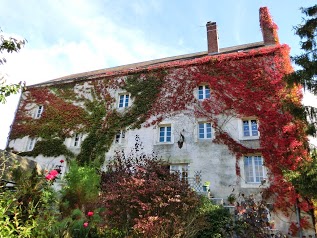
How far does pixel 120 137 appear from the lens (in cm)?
1877

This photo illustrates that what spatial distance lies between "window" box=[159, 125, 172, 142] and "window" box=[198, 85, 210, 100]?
286cm

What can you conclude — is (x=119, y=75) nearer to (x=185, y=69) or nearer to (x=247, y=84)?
(x=185, y=69)

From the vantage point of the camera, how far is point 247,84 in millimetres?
17188

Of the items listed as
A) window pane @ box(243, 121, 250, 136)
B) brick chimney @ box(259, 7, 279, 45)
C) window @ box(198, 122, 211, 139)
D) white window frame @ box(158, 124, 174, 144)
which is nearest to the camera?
window pane @ box(243, 121, 250, 136)

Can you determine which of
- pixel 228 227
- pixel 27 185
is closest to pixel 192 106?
pixel 228 227

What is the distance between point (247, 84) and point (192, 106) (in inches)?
143

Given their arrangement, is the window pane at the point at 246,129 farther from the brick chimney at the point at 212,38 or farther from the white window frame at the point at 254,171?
the brick chimney at the point at 212,38

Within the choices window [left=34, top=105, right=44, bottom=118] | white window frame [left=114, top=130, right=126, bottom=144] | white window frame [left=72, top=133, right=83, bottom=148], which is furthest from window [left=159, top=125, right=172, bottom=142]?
window [left=34, top=105, right=44, bottom=118]

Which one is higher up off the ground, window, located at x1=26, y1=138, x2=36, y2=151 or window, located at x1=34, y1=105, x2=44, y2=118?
window, located at x1=34, y1=105, x2=44, y2=118

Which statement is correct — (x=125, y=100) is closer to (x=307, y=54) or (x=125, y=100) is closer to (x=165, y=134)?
(x=165, y=134)

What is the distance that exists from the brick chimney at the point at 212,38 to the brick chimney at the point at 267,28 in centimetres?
343

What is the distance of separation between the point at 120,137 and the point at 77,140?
346 cm

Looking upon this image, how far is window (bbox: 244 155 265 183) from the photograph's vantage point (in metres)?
14.8

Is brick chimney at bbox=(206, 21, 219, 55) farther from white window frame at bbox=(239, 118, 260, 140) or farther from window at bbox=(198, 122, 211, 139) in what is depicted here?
white window frame at bbox=(239, 118, 260, 140)
